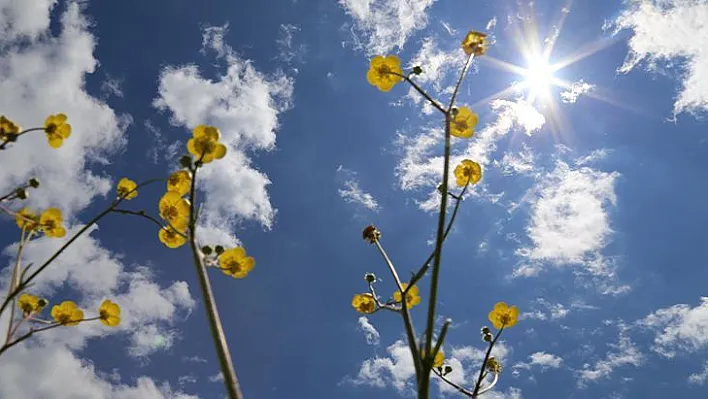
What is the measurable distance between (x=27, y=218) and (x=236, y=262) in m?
1.60

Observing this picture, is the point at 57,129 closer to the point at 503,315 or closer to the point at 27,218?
the point at 27,218

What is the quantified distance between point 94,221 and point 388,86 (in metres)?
2.08

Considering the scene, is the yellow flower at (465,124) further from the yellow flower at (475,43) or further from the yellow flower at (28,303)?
the yellow flower at (28,303)

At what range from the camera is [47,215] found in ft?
12.4

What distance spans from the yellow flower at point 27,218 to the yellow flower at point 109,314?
691mm

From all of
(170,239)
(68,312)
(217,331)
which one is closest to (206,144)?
(170,239)

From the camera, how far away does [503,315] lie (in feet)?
12.1

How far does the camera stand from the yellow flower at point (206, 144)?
2805 mm

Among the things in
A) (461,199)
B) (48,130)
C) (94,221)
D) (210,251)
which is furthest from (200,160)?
(48,130)

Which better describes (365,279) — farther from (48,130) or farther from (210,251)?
(48,130)

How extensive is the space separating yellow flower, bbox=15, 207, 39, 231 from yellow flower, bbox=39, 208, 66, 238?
5cm

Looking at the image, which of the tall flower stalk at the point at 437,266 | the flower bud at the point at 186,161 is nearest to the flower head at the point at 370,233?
the tall flower stalk at the point at 437,266

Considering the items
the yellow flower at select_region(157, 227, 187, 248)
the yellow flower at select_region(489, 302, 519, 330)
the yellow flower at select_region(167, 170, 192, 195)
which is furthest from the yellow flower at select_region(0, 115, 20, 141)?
the yellow flower at select_region(489, 302, 519, 330)

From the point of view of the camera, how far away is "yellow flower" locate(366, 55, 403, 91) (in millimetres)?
3824
